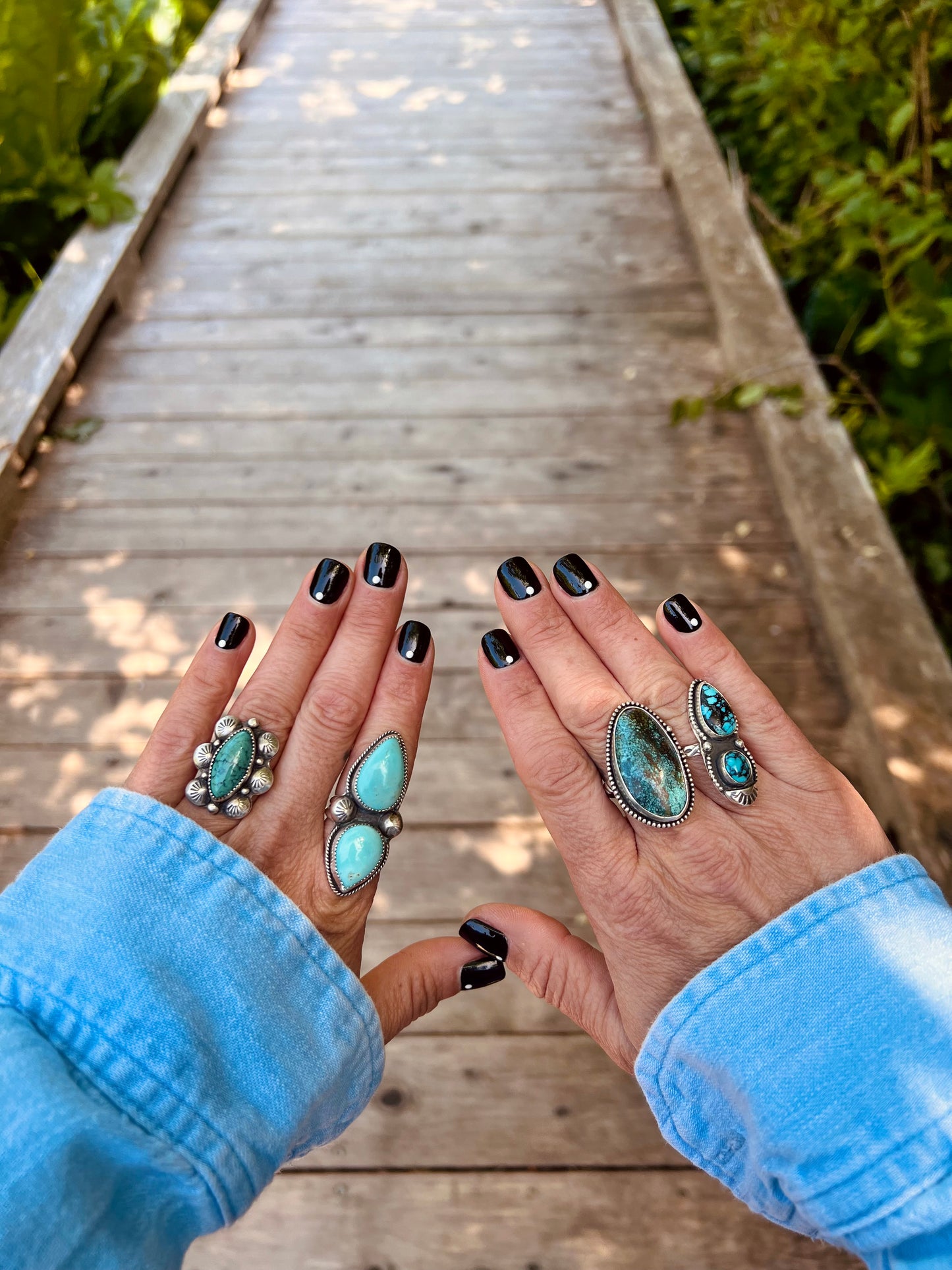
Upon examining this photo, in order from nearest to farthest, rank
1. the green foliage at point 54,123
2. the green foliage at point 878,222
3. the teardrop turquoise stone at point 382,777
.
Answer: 1. the teardrop turquoise stone at point 382,777
2. the green foliage at point 878,222
3. the green foliage at point 54,123

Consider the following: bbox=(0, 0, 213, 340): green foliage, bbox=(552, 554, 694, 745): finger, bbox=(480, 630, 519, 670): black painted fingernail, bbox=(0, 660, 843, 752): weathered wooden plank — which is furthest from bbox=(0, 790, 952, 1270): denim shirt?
bbox=(0, 0, 213, 340): green foliage

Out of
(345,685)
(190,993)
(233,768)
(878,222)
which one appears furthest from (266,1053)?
(878,222)

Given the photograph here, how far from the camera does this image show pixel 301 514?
249 centimetres

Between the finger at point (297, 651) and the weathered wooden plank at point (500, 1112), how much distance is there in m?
0.77

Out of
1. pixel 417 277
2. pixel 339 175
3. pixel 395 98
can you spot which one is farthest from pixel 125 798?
pixel 395 98

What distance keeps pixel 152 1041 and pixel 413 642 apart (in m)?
0.68

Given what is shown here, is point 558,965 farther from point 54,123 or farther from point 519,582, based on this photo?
point 54,123

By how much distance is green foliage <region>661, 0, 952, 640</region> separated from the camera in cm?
240

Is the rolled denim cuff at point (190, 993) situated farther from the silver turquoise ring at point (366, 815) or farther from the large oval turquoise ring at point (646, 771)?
the large oval turquoise ring at point (646, 771)

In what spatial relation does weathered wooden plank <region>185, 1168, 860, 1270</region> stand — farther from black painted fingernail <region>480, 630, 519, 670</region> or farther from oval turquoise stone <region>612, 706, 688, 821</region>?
black painted fingernail <region>480, 630, 519, 670</region>

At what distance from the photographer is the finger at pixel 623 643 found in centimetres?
125

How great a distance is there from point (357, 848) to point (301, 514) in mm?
1525

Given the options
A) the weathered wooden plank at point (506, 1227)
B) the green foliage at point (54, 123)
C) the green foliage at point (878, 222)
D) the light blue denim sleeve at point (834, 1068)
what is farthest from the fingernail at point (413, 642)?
the green foliage at point (54, 123)

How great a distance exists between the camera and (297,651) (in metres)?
1.32
